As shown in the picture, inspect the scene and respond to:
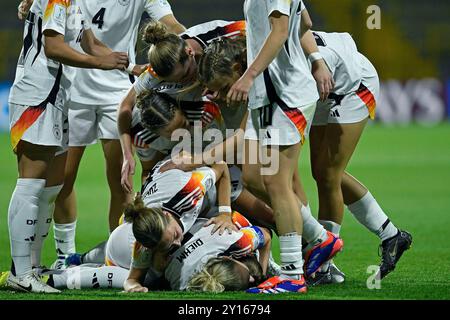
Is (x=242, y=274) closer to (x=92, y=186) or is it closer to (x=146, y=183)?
(x=146, y=183)

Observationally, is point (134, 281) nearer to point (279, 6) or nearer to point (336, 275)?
point (336, 275)

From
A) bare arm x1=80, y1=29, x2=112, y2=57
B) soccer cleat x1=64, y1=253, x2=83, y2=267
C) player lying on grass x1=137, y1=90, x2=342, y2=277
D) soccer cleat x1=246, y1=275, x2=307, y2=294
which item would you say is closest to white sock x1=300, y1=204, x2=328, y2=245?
player lying on grass x1=137, y1=90, x2=342, y2=277

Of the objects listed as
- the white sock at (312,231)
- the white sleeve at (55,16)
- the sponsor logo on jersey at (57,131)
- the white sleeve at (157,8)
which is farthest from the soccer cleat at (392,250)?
the white sleeve at (55,16)

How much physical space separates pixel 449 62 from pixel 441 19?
1374 millimetres

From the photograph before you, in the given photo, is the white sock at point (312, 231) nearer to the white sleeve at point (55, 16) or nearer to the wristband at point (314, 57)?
the wristband at point (314, 57)

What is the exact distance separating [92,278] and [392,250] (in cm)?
206

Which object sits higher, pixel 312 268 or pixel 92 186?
pixel 312 268

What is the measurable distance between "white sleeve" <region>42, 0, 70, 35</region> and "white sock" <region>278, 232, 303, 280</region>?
1798 millimetres

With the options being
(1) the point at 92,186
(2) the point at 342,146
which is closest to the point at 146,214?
(2) the point at 342,146

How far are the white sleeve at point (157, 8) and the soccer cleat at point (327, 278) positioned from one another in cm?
238

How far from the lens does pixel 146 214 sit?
508 cm

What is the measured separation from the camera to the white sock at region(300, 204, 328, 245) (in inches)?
223

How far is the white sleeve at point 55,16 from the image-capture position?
17.1 ft

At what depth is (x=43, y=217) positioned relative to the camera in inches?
233
